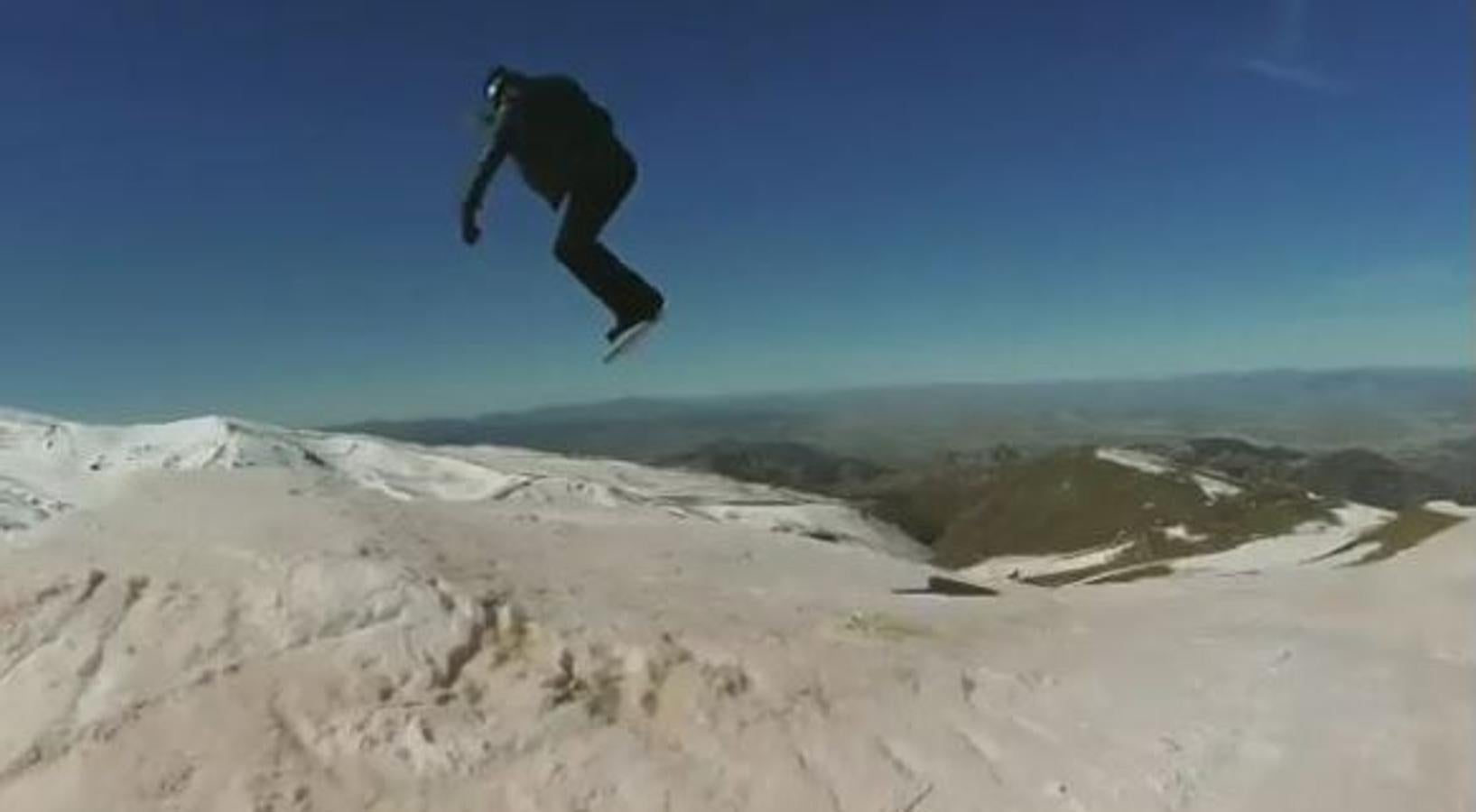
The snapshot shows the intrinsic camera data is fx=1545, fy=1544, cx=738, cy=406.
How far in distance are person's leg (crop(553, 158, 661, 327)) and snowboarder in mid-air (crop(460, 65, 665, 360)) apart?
1cm

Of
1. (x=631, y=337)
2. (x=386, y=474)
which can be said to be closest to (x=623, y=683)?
(x=631, y=337)

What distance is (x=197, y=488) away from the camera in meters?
20.5

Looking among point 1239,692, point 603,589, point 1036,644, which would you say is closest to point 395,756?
point 603,589

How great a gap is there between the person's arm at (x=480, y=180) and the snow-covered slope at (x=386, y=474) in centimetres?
1022

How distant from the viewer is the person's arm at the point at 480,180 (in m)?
12.5

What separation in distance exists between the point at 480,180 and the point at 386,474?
52.8 m

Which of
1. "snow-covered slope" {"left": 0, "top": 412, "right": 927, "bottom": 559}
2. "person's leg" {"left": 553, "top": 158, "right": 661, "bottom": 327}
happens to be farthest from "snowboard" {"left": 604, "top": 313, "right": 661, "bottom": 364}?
"snow-covered slope" {"left": 0, "top": 412, "right": 927, "bottom": 559}

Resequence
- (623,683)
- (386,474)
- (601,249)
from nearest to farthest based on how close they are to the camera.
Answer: (601,249)
(623,683)
(386,474)

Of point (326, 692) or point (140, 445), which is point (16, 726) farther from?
point (140, 445)

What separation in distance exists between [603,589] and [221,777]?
5.23 m

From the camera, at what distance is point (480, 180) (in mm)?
12680

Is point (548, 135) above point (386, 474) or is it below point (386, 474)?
above

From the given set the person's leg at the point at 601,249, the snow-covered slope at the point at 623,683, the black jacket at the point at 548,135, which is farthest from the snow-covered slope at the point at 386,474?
the black jacket at the point at 548,135

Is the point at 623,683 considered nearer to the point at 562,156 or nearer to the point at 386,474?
the point at 562,156
